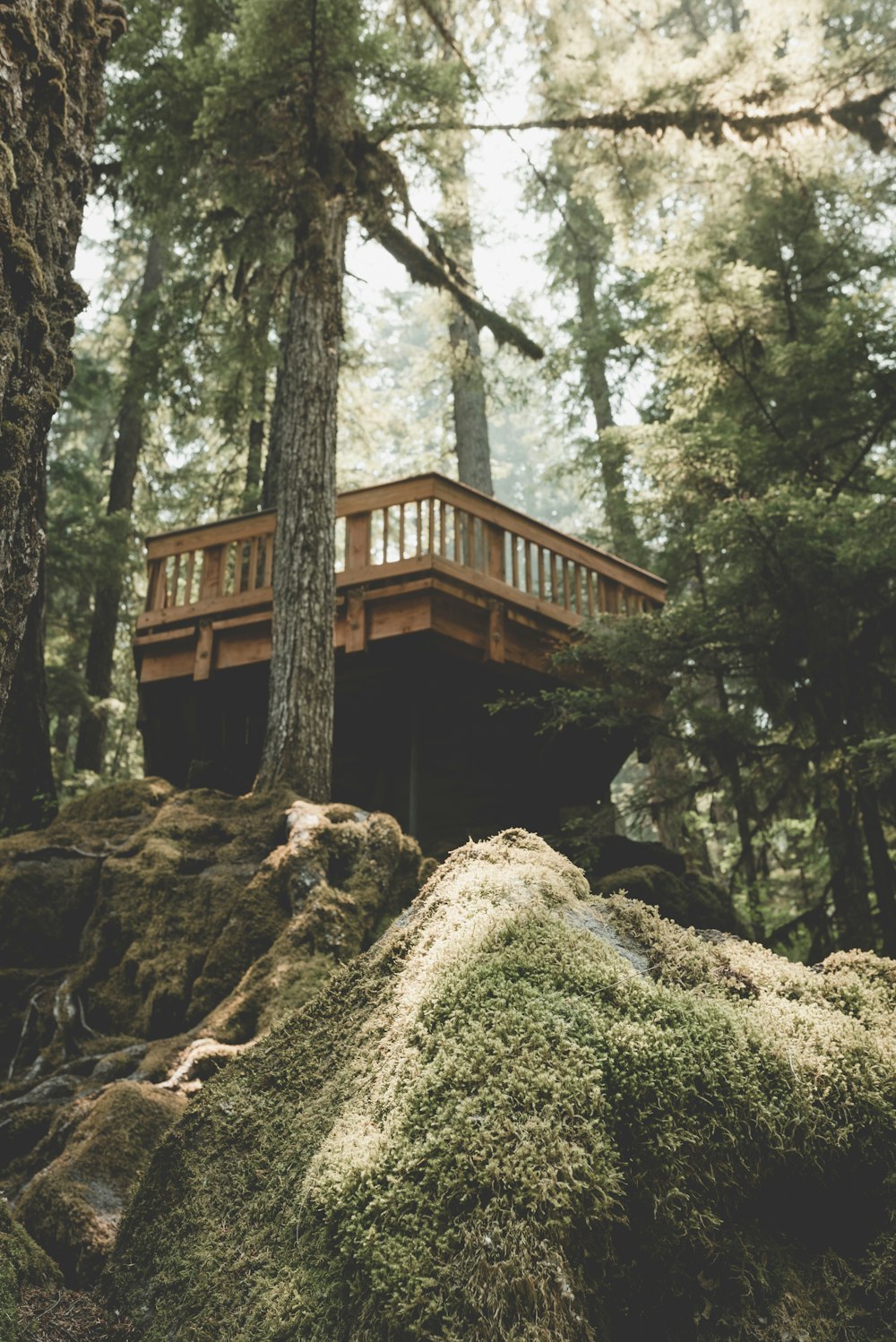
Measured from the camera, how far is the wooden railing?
28.9ft

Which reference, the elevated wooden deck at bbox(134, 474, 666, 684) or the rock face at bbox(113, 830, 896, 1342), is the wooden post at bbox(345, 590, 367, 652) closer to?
the elevated wooden deck at bbox(134, 474, 666, 684)

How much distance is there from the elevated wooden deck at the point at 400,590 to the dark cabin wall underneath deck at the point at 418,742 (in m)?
0.21

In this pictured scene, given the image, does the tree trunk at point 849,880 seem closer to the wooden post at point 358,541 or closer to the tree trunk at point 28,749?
the wooden post at point 358,541

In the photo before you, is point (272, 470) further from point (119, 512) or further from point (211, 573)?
point (211, 573)

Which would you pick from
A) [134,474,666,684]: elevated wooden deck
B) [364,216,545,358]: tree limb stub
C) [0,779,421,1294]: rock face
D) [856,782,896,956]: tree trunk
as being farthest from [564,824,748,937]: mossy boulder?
[364,216,545,358]: tree limb stub

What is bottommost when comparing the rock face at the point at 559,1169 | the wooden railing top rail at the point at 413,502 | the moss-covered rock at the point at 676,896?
the rock face at the point at 559,1169

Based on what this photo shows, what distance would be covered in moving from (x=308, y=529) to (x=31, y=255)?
17.5ft

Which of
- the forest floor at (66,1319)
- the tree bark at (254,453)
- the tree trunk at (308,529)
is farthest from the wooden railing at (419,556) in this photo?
the forest floor at (66,1319)

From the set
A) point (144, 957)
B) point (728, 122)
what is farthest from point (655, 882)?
point (728, 122)

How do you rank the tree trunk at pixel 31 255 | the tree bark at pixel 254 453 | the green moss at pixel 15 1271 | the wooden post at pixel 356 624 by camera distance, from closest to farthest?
the green moss at pixel 15 1271 → the tree trunk at pixel 31 255 → the wooden post at pixel 356 624 → the tree bark at pixel 254 453

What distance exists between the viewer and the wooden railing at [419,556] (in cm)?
880

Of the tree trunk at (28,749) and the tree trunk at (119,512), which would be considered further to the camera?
the tree trunk at (119,512)

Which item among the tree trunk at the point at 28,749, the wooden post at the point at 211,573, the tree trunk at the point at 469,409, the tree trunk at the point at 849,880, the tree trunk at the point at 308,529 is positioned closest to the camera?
the tree trunk at the point at 849,880

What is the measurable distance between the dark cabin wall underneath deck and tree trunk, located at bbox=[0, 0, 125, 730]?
21.1ft
